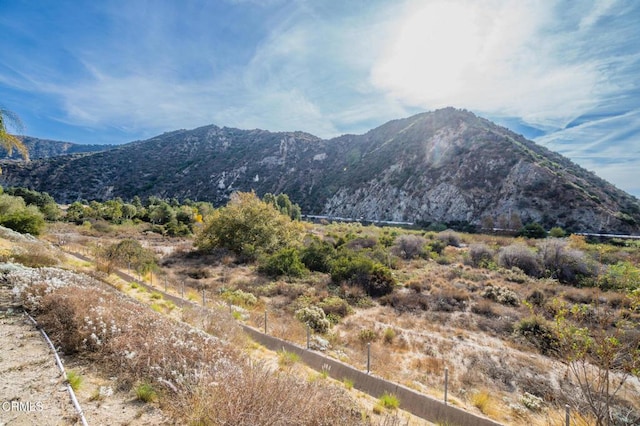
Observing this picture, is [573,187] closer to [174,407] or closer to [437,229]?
[437,229]

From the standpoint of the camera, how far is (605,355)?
3.68 m

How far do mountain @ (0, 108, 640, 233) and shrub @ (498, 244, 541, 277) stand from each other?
93.7 feet

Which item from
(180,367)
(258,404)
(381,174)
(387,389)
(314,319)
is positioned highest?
(381,174)

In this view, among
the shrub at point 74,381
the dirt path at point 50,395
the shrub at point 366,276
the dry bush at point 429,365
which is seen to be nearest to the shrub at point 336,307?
the shrub at point 366,276

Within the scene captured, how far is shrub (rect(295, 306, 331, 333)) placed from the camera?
10898 millimetres

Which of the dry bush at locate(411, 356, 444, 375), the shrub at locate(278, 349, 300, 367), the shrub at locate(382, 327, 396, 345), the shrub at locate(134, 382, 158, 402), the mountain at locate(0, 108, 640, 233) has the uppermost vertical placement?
the mountain at locate(0, 108, 640, 233)

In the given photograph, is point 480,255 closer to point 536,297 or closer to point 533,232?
point 536,297

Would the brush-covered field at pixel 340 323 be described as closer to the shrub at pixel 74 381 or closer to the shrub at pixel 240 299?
the shrub at pixel 240 299

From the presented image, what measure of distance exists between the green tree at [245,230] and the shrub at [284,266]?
13.5 feet

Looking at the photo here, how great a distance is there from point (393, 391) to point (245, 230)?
20.4 meters

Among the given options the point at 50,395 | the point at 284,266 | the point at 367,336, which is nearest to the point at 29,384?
the point at 50,395

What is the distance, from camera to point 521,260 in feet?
70.6

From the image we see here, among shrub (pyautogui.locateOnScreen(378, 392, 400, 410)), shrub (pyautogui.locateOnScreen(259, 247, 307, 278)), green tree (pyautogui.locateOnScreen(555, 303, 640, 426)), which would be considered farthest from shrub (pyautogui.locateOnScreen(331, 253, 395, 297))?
shrub (pyautogui.locateOnScreen(378, 392, 400, 410))

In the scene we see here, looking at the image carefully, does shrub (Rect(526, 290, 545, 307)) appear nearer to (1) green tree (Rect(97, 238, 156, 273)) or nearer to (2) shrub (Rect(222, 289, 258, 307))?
(2) shrub (Rect(222, 289, 258, 307))
